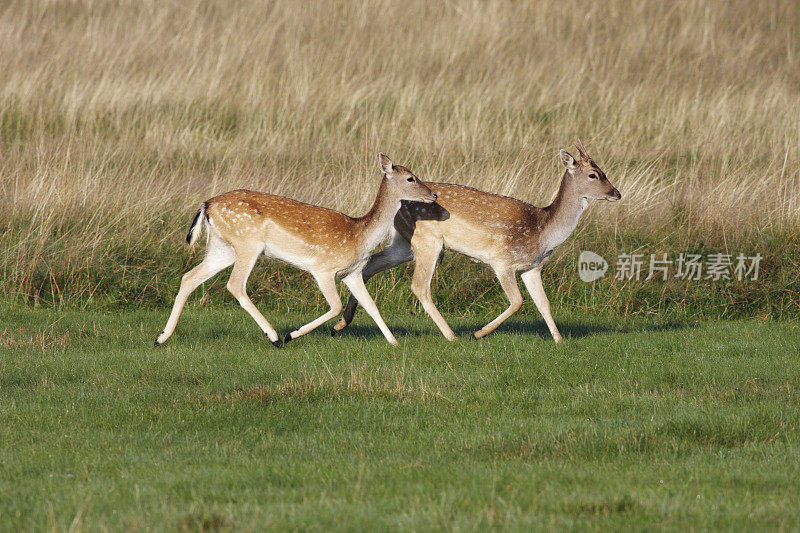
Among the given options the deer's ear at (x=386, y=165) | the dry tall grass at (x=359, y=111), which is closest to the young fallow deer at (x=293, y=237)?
the deer's ear at (x=386, y=165)

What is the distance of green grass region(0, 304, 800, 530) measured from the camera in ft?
17.3

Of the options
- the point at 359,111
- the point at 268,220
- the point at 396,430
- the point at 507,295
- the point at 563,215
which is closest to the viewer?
the point at 396,430

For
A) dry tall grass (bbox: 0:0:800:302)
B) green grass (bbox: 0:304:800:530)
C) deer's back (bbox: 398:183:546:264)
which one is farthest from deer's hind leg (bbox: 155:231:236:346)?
dry tall grass (bbox: 0:0:800:302)

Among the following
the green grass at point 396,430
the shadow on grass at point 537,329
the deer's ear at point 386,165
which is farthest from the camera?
the shadow on grass at point 537,329

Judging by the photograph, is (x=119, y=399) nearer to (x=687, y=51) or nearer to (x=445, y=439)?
(x=445, y=439)

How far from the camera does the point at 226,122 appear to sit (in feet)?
61.7

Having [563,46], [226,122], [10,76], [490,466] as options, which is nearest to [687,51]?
[563,46]

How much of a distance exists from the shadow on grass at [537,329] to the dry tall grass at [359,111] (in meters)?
2.03

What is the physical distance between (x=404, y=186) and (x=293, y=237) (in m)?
1.13

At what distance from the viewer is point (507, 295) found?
1030 cm

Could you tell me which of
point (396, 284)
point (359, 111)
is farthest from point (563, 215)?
point (359, 111)

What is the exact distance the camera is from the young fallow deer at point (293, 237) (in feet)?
31.4

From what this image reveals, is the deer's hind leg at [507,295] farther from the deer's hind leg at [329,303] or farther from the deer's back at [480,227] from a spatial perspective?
the deer's hind leg at [329,303]

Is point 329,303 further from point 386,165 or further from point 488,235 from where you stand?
point 488,235
